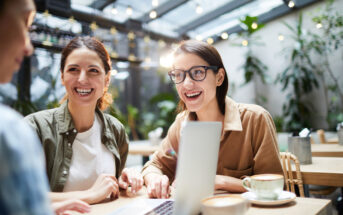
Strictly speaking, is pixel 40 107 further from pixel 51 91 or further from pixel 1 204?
pixel 1 204

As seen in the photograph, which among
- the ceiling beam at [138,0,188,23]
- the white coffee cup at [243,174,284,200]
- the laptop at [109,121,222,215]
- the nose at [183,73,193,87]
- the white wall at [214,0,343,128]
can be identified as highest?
the ceiling beam at [138,0,188,23]

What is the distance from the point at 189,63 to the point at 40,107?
14.1 ft

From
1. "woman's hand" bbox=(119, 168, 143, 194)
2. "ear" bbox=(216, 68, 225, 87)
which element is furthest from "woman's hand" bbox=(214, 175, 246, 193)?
"ear" bbox=(216, 68, 225, 87)

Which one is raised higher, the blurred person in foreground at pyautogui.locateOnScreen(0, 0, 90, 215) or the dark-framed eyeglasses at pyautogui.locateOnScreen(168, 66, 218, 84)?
the dark-framed eyeglasses at pyautogui.locateOnScreen(168, 66, 218, 84)

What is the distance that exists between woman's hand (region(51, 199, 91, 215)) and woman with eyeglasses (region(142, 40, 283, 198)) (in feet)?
1.25

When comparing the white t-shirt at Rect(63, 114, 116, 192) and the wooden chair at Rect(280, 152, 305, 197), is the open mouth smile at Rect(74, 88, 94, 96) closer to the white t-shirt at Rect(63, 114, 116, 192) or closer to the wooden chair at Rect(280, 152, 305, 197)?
the white t-shirt at Rect(63, 114, 116, 192)

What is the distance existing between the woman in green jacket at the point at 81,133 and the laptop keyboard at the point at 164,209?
0.28 metres

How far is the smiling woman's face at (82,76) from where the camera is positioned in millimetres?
1452

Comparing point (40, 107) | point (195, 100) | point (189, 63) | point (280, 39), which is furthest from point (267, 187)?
point (280, 39)

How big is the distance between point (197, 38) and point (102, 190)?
527 cm

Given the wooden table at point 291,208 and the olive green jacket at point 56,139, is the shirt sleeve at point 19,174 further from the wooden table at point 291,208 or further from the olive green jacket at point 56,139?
the olive green jacket at point 56,139

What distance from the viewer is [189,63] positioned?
151 cm

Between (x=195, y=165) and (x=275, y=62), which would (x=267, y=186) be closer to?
(x=195, y=165)

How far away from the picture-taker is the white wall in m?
6.48
